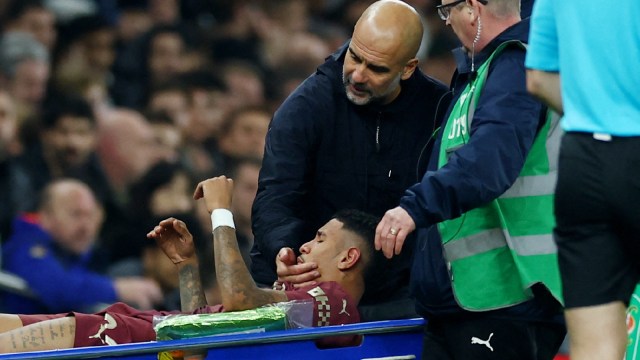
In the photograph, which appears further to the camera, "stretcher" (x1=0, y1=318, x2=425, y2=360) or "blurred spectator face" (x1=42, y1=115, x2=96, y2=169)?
"blurred spectator face" (x1=42, y1=115, x2=96, y2=169)

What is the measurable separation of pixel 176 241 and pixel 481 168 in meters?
1.49

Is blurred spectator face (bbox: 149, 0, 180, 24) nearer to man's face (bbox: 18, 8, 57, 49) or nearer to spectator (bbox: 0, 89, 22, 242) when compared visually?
man's face (bbox: 18, 8, 57, 49)

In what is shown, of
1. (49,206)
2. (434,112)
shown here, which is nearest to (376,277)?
(434,112)

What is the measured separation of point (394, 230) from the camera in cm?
405

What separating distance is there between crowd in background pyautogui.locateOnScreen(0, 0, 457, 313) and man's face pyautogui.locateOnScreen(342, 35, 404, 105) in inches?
90.9

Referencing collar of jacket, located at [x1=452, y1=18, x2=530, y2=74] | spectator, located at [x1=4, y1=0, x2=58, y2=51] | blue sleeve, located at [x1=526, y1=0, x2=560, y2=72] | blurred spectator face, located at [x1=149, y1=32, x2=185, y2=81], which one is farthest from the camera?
blurred spectator face, located at [x1=149, y1=32, x2=185, y2=81]

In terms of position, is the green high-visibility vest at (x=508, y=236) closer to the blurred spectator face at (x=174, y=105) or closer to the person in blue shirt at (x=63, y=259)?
the person in blue shirt at (x=63, y=259)

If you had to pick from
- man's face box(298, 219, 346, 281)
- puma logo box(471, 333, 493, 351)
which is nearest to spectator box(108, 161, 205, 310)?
man's face box(298, 219, 346, 281)

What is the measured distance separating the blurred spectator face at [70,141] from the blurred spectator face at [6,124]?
0.16 meters

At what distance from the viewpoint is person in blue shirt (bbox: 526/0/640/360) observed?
3.40 m

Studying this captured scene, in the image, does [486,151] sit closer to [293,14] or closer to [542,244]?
[542,244]

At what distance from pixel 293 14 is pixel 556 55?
17.7 feet

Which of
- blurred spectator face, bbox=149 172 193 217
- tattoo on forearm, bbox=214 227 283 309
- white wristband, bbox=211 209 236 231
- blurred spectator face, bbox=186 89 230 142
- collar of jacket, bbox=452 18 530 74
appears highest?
blurred spectator face, bbox=186 89 230 142

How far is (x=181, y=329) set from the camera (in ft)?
14.5
